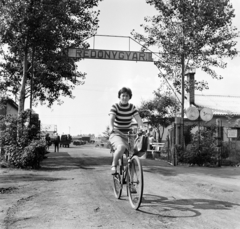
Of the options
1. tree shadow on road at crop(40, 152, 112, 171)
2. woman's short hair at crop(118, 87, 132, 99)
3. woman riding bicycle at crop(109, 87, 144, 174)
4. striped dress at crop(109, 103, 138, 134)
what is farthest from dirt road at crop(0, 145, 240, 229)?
tree shadow on road at crop(40, 152, 112, 171)

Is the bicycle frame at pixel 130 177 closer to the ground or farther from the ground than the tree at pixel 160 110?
closer to the ground

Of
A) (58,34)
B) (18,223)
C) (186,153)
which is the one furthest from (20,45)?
(18,223)

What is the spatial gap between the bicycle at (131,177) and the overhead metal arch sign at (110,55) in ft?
40.5

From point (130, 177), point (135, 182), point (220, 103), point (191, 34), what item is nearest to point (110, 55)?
point (191, 34)

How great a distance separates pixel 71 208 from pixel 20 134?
8.20m

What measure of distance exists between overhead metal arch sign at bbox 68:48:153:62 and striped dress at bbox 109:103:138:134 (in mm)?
12007

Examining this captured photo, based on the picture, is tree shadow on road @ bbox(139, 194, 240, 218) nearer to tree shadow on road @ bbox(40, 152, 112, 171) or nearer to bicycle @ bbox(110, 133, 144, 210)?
bicycle @ bbox(110, 133, 144, 210)

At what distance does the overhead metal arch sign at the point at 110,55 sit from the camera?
1767cm

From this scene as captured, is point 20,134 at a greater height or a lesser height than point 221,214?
greater

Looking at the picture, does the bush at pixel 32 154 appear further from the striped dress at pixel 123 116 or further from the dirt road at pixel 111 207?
the striped dress at pixel 123 116

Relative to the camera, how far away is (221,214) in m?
5.05

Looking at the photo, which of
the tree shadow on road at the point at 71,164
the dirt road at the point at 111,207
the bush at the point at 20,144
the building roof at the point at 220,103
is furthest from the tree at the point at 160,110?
the dirt road at the point at 111,207

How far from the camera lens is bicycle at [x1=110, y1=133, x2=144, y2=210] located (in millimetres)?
5160

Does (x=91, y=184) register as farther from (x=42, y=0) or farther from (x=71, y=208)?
(x=42, y=0)
